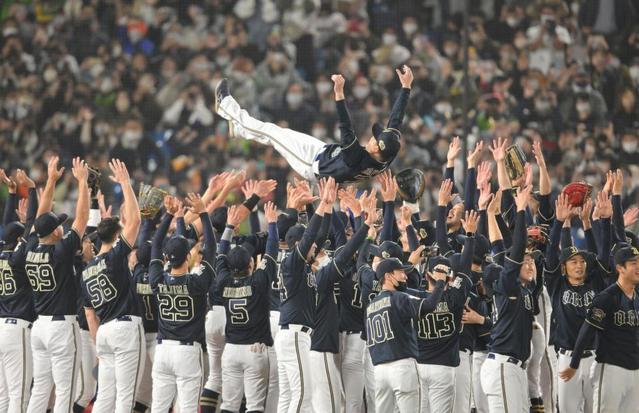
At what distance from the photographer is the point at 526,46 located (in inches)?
727

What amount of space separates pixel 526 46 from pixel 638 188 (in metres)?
3.67

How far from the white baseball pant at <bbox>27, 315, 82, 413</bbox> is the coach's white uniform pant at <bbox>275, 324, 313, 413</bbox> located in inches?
73.1

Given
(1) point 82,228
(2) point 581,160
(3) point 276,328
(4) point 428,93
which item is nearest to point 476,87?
(4) point 428,93

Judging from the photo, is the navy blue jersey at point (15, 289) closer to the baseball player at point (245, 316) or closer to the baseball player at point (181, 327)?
the baseball player at point (181, 327)

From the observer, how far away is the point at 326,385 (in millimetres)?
9656

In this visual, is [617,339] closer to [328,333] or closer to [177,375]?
[328,333]

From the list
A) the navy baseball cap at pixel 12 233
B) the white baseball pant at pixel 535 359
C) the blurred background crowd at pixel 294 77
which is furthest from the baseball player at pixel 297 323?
the blurred background crowd at pixel 294 77

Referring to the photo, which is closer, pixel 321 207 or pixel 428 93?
pixel 321 207

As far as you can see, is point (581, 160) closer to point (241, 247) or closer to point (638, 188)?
point (638, 188)

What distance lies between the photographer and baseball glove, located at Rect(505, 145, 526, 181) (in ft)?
36.7

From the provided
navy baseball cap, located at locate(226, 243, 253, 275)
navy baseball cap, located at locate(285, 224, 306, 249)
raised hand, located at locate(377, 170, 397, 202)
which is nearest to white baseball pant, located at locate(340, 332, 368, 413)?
navy baseball cap, located at locate(285, 224, 306, 249)

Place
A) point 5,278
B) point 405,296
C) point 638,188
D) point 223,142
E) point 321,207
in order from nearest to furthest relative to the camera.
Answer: point 405,296
point 321,207
point 5,278
point 638,188
point 223,142

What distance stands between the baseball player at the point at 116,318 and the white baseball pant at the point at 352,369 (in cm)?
182

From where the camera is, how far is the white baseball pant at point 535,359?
10.3 m
